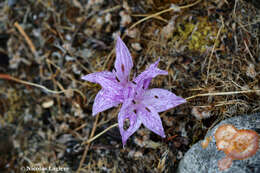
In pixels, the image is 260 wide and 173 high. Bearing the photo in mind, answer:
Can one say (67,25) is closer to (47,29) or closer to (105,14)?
(47,29)

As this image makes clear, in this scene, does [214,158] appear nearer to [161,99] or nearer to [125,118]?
[161,99]

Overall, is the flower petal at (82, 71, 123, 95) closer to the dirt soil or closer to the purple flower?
the purple flower

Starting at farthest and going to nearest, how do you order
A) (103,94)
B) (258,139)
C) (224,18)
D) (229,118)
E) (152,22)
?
(152,22) < (224,18) < (229,118) < (103,94) < (258,139)

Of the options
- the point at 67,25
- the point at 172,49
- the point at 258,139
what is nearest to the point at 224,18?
the point at 172,49

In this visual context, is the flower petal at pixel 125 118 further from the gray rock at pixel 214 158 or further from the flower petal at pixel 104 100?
the gray rock at pixel 214 158

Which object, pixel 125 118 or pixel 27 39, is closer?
pixel 125 118

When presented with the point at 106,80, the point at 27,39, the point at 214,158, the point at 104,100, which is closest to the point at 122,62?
the point at 106,80

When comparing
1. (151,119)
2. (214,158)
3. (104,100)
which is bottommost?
(214,158)

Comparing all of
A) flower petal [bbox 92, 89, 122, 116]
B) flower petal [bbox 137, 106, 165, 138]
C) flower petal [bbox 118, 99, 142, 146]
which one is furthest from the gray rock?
flower petal [bbox 92, 89, 122, 116]
